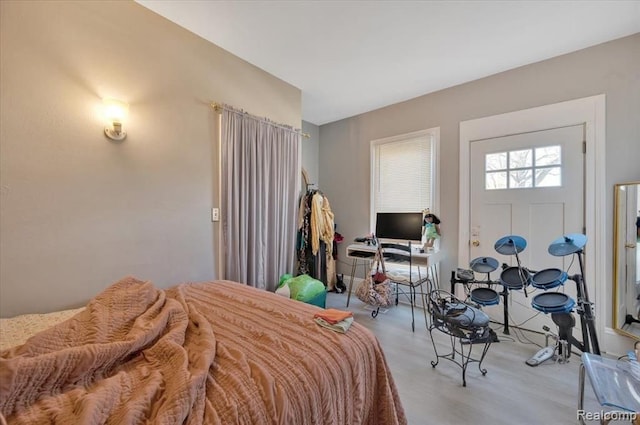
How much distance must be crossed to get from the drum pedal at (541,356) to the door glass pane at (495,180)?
5.15 ft

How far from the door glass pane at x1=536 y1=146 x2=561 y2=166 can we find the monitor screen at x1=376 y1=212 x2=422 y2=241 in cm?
128

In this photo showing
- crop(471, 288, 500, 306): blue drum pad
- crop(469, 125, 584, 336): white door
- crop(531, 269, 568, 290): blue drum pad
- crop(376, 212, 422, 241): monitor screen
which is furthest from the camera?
crop(376, 212, 422, 241): monitor screen

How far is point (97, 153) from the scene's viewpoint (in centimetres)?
180

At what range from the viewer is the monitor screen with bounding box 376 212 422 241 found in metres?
3.23

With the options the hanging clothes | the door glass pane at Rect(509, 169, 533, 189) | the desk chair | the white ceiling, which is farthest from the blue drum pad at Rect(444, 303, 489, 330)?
the white ceiling

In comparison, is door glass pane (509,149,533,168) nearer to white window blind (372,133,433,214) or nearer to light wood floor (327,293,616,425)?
white window blind (372,133,433,214)

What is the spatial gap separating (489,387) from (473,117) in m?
2.69

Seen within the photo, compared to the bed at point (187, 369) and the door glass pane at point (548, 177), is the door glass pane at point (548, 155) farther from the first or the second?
the bed at point (187, 369)

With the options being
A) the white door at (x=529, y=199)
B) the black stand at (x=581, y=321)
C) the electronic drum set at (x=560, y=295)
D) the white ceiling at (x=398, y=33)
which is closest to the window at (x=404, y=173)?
the white door at (x=529, y=199)

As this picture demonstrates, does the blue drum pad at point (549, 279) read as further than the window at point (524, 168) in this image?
No

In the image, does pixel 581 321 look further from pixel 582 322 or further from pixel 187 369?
pixel 187 369

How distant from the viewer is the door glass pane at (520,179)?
2666 millimetres

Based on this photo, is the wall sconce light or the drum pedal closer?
the wall sconce light

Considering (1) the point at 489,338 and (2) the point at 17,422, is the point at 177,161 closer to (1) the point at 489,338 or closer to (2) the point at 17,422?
(2) the point at 17,422
